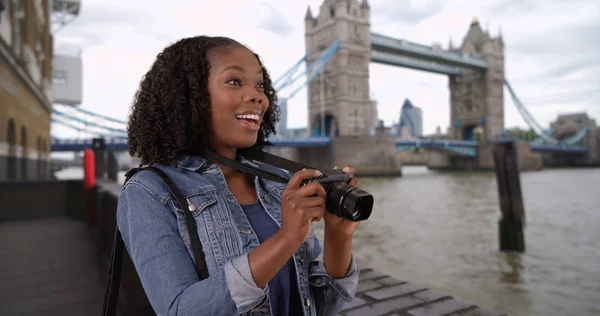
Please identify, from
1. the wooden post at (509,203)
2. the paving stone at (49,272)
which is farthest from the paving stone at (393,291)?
the wooden post at (509,203)

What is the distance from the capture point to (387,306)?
2.01 m

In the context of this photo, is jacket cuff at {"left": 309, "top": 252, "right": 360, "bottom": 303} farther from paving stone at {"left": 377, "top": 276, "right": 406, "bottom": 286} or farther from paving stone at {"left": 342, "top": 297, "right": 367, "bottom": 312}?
paving stone at {"left": 377, "top": 276, "right": 406, "bottom": 286}

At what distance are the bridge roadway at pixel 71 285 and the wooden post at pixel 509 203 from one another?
4.58 metres

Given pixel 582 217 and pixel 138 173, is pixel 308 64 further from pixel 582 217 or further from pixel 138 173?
pixel 138 173

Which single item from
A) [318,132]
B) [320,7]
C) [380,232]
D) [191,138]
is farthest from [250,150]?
[320,7]

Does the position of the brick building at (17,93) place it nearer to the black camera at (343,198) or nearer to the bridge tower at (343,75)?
the black camera at (343,198)

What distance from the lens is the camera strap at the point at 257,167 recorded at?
2.79ft

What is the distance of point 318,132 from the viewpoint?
123ft

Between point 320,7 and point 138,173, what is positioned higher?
point 320,7

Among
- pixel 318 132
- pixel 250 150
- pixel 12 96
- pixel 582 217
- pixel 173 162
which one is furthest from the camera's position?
pixel 318 132

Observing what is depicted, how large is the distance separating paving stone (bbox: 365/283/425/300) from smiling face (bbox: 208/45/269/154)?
1.48m

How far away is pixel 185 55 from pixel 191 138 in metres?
0.19

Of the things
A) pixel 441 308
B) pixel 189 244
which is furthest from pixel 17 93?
pixel 189 244

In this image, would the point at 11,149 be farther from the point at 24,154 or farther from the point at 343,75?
the point at 343,75
